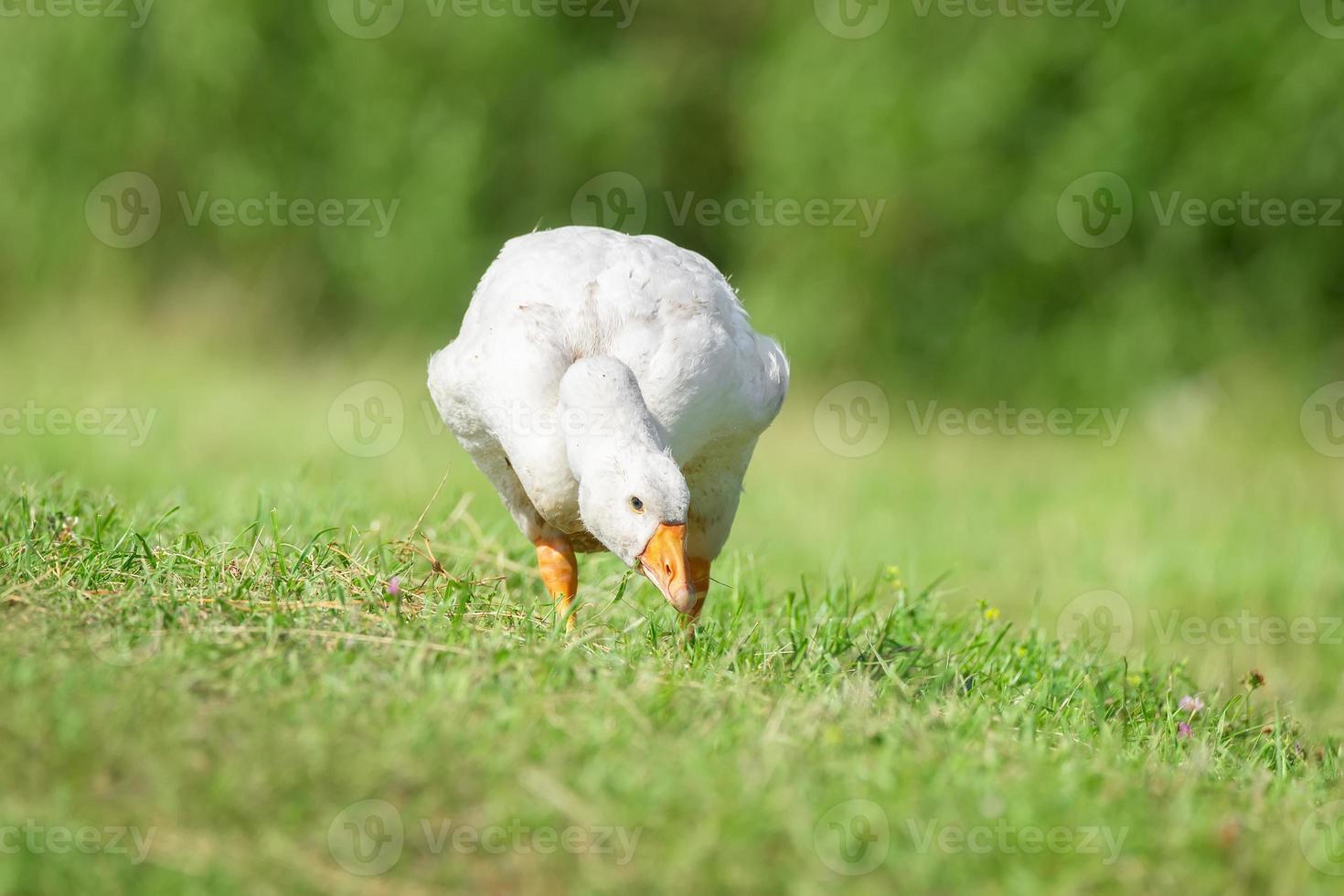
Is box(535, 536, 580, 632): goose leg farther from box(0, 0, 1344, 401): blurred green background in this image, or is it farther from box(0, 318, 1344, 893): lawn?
box(0, 0, 1344, 401): blurred green background

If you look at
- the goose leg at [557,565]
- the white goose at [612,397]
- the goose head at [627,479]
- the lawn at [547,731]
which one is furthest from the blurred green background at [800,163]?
the goose head at [627,479]

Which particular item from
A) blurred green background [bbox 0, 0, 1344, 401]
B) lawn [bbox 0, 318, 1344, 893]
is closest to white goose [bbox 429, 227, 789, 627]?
lawn [bbox 0, 318, 1344, 893]

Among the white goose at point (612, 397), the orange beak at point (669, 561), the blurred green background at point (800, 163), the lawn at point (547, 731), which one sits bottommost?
the lawn at point (547, 731)

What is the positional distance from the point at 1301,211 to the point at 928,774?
10416 millimetres

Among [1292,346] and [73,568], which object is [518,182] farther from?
[73,568]

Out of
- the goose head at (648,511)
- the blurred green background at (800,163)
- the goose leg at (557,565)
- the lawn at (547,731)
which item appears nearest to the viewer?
the lawn at (547,731)

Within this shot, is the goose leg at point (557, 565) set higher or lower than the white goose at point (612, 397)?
lower

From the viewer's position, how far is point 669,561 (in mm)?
3809

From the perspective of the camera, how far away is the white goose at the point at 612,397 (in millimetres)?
3818

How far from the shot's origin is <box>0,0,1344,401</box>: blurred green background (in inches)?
461

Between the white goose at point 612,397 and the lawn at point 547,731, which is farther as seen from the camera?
the white goose at point 612,397

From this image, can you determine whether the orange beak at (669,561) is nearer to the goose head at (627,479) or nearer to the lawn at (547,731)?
the goose head at (627,479)

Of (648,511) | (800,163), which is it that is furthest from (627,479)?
(800,163)

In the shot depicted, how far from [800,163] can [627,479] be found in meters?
10.0
